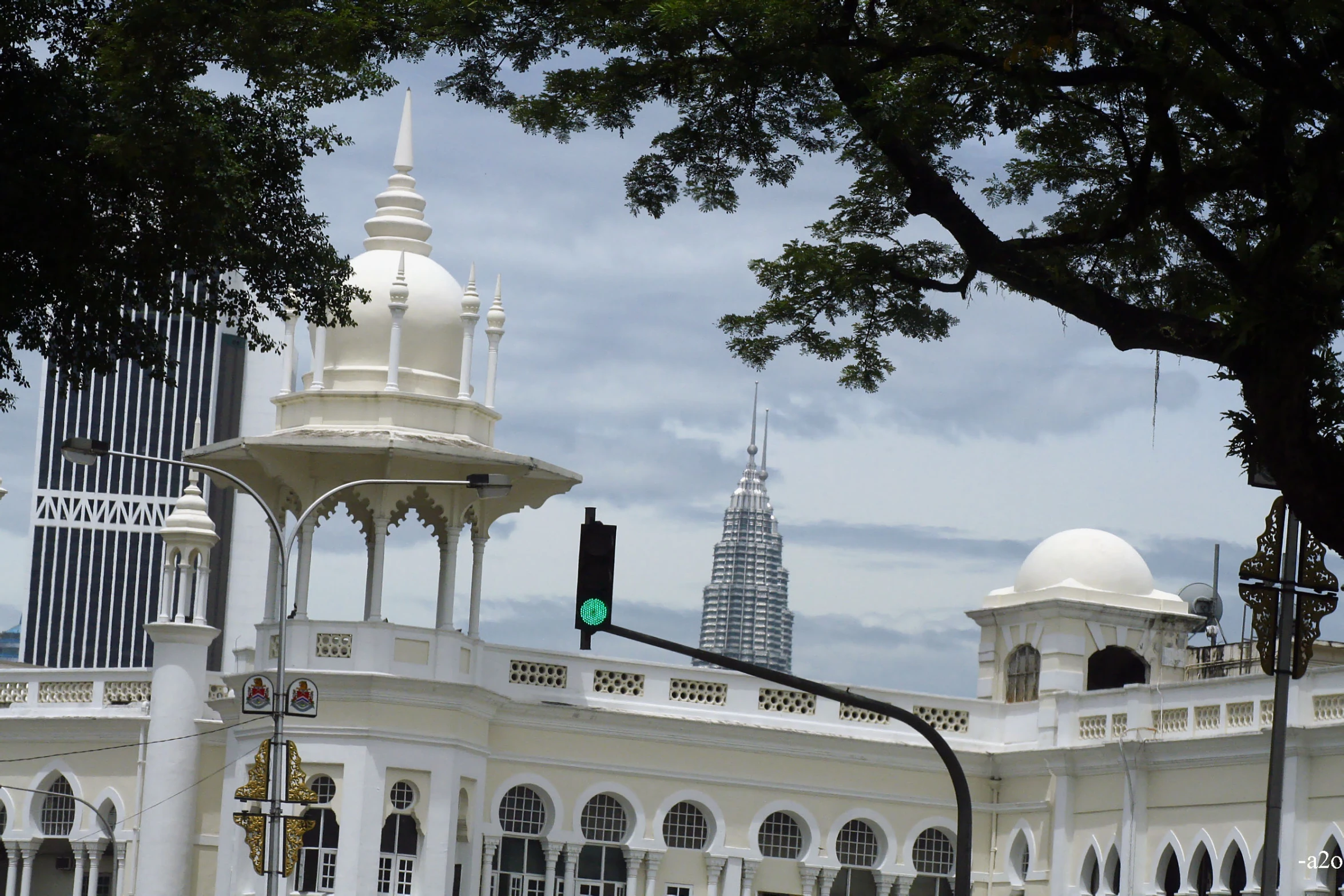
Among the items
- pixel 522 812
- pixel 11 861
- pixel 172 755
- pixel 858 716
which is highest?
pixel 858 716

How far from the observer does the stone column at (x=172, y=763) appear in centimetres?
3725

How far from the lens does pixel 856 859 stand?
126 feet

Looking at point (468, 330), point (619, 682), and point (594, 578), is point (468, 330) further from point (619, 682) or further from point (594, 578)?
point (594, 578)

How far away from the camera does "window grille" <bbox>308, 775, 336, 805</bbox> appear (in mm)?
34094

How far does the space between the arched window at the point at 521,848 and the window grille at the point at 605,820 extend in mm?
802

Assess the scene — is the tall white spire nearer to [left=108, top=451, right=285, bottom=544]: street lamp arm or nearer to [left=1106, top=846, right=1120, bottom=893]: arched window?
[left=108, top=451, right=285, bottom=544]: street lamp arm

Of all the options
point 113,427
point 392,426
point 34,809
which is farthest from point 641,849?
point 113,427

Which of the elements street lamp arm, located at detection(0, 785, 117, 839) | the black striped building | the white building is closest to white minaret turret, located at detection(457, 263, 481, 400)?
the white building

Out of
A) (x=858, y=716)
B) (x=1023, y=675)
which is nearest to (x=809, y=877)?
(x=858, y=716)

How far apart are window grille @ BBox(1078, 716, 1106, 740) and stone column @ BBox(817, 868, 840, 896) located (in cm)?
469

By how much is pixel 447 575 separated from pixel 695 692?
4922 mm

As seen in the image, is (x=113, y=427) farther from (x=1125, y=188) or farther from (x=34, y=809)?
(x=1125, y=188)

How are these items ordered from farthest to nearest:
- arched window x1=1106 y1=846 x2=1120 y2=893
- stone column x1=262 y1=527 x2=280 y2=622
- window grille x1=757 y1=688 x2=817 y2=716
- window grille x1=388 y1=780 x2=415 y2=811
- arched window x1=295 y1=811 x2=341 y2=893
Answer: window grille x1=757 y1=688 x2=817 y2=716 → stone column x1=262 y1=527 x2=280 y2=622 → arched window x1=1106 y1=846 x2=1120 y2=893 → window grille x1=388 y1=780 x2=415 y2=811 → arched window x1=295 y1=811 x2=341 y2=893

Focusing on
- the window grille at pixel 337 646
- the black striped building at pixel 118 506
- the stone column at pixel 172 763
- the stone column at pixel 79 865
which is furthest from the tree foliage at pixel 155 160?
the black striped building at pixel 118 506
